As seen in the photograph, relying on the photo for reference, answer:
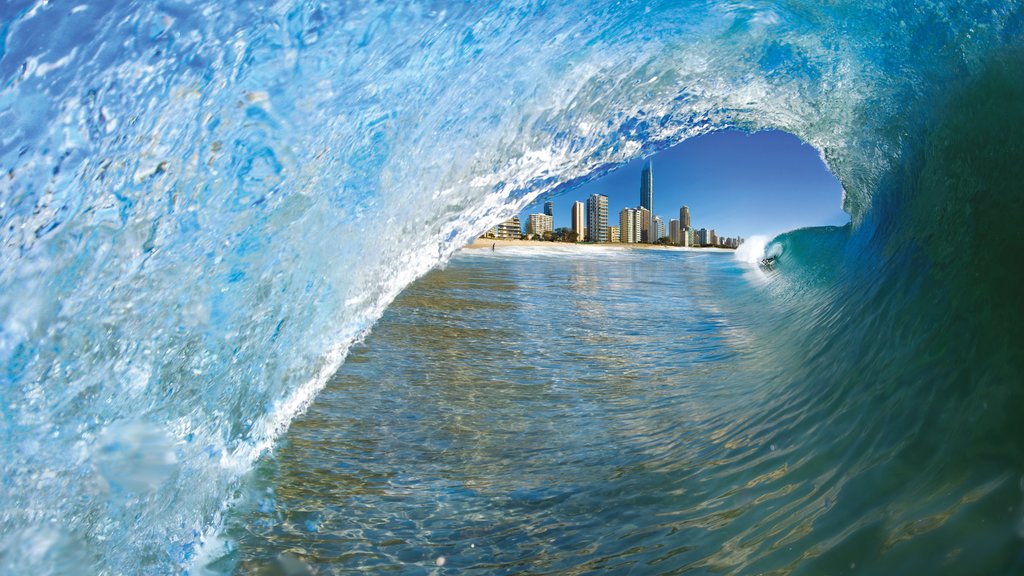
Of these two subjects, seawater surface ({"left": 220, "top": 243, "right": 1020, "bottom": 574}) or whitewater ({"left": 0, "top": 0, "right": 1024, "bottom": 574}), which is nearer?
whitewater ({"left": 0, "top": 0, "right": 1024, "bottom": 574})

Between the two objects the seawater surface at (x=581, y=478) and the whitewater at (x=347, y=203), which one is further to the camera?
the seawater surface at (x=581, y=478)

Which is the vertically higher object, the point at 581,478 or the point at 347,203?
the point at 347,203

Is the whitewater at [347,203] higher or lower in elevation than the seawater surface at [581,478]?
higher

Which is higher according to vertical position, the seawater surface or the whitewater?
the whitewater

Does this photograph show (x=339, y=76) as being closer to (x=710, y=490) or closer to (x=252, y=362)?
(x=252, y=362)

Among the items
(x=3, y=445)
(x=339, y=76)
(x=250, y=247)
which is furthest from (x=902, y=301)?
(x=3, y=445)
